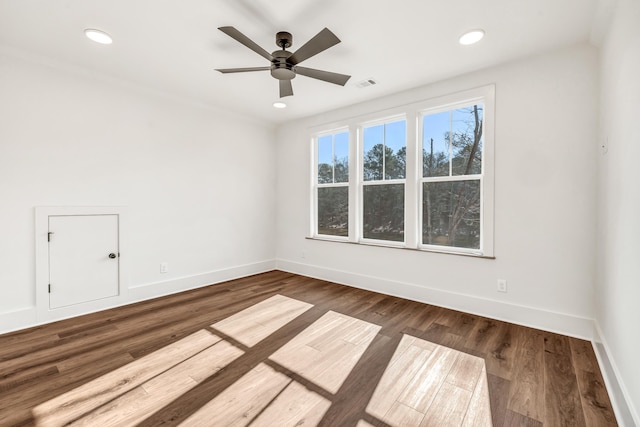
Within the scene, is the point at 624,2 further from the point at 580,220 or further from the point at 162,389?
the point at 162,389

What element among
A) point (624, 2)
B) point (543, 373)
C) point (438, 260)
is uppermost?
point (624, 2)

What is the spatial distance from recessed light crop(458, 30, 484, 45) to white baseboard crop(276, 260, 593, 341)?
262 cm

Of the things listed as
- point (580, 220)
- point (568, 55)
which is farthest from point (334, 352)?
point (568, 55)

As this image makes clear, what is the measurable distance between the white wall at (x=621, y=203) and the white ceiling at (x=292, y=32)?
54 cm

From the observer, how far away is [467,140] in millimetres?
3408

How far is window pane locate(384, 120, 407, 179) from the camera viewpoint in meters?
3.95

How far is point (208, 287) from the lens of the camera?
4336mm

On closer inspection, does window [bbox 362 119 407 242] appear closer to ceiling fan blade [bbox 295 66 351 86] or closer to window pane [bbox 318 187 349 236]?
window pane [bbox 318 187 349 236]

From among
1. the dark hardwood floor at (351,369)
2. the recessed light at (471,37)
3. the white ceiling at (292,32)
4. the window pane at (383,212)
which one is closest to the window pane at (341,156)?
the window pane at (383,212)

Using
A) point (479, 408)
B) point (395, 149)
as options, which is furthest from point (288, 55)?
point (479, 408)

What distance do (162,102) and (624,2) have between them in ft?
15.0

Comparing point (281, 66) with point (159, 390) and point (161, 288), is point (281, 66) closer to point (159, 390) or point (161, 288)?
point (159, 390)

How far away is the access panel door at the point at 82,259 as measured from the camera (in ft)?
10.2

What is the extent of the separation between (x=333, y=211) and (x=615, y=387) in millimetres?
3596
